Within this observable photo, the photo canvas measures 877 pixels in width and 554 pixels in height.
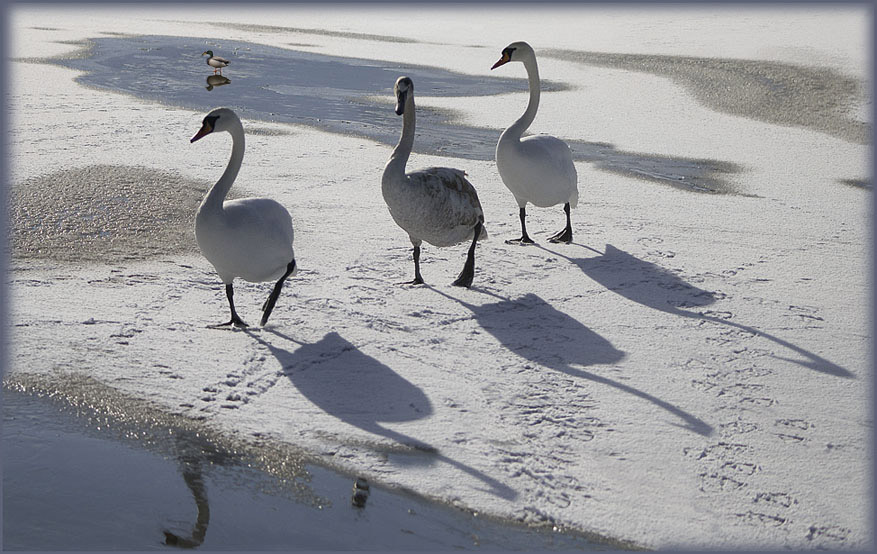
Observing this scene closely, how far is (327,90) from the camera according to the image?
12875mm

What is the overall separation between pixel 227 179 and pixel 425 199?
1.23 metres

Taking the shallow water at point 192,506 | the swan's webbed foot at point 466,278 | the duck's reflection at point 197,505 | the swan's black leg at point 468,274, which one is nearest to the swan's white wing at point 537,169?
the swan's black leg at point 468,274

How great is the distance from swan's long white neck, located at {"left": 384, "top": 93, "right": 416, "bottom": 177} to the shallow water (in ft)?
7.21

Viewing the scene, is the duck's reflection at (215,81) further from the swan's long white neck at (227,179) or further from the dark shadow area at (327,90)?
the swan's long white neck at (227,179)

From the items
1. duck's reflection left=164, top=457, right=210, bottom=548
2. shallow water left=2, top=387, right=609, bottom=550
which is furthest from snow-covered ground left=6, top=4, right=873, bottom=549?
duck's reflection left=164, top=457, right=210, bottom=548

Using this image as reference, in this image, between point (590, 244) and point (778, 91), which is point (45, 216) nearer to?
point (590, 244)

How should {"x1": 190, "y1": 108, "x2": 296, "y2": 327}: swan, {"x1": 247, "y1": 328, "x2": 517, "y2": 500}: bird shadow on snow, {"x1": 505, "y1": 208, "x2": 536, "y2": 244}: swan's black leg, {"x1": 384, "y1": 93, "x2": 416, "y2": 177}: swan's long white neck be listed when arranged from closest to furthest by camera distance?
{"x1": 247, "y1": 328, "x2": 517, "y2": 500}: bird shadow on snow
{"x1": 190, "y1": 108, "x2": 296, "y2": 327}: swan
{"x1": 384, "y1": 93, "x2": 416, "y2": 177}: swan's long white neck
{"x1": 505, "y1": 208, "x2": 536, "y2": 244}: swan's black leg

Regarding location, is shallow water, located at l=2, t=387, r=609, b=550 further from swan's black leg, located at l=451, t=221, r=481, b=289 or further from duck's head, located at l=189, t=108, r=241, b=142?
swan's black leg, located at l=451, t=221, r=481, b=289

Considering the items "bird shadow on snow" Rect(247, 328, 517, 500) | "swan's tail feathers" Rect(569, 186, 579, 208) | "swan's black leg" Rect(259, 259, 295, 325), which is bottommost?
"bird shadow on snow" Rect(247, 328, 517, 500)

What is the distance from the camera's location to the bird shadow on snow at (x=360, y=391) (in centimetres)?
359

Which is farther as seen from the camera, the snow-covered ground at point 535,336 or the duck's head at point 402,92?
the duck's head at point 402,92

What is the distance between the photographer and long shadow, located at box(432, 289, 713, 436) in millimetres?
4328

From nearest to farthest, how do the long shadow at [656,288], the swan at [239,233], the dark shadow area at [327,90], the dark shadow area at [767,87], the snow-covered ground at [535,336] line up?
the snow-covered ground at [535,336]
the swan at [239,233]
the long shadow at [656,288]
the dark shadow area at [327,90]
the dark shadow area at [767,87]

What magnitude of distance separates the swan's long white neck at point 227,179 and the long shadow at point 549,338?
1.54 m
